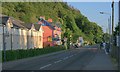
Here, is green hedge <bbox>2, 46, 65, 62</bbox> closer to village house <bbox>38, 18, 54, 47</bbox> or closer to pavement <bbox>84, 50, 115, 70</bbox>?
pavement <bbox>84, 50, 115, 70</bbox>

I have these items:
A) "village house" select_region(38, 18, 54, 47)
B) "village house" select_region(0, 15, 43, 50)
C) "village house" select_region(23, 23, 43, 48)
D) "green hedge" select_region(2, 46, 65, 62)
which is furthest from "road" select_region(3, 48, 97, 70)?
"village house" select_region(38, 18, 54, 47)

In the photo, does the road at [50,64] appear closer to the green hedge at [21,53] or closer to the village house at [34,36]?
the green hedge at [21,53]

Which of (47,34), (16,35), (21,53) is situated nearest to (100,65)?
(21,53)

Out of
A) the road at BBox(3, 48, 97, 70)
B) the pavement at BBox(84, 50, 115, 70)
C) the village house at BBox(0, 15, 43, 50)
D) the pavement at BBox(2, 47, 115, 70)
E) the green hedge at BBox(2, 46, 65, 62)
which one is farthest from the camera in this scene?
the village house at BBox(0, 15, 43, 50)

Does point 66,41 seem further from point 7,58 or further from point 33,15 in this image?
point 7,58

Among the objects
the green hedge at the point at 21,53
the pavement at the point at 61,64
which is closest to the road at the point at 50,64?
the pavement at the point at 61,64

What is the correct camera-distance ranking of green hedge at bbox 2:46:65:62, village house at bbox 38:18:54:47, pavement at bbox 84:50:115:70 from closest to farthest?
pavement at bbox 84:50:115:70 < green hedge at bbox 2:46:65:62 < village house at bbox 38:18:54:47

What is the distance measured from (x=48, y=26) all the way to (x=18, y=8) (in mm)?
11390

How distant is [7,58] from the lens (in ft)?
147

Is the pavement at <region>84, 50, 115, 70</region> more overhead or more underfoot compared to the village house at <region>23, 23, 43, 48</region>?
more underfoot

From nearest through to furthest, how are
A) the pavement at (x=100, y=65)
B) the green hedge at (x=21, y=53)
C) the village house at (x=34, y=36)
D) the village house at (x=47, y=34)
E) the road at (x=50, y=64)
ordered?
the pavement at (x=100, y=65) < the road at (x=50, y=64) < the green hedge at (x=21, y=53) < the village house at (x=34, y=36) < the village house at (x=47, y=34)

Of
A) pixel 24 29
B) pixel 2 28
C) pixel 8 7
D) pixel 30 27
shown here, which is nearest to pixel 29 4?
pixel 8 7

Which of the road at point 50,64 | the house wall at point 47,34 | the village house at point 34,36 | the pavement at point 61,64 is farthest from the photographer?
the house wall at point 47,34

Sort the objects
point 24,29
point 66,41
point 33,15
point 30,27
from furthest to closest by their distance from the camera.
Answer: point 33,15 → point 66,41 → point 30,27 → point 24,29
